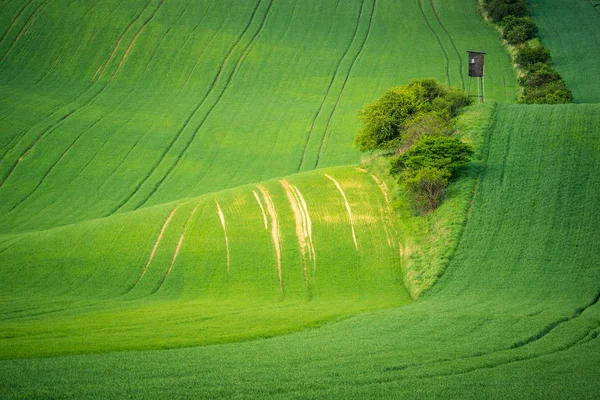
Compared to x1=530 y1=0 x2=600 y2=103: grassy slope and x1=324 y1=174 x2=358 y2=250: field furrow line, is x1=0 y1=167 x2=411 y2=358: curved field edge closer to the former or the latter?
x1=324 y1=174 x2=358 y2=250: field furrow line

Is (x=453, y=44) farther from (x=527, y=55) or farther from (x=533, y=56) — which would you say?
(x=533, y=56)

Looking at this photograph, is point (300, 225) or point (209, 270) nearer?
point (209, 270)

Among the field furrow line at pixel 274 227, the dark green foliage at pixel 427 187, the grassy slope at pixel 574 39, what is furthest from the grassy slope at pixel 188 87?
the dark green foliage at pixel 427 187

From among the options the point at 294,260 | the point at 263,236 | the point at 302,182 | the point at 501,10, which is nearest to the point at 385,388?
the point at 294,260

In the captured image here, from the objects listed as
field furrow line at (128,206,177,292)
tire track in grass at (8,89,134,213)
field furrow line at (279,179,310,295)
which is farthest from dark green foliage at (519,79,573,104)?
tire track in grass at (8,89,134,213)

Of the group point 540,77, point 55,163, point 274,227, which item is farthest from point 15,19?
point 540,77

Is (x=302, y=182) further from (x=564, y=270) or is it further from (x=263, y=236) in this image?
(x=564, y=270)
